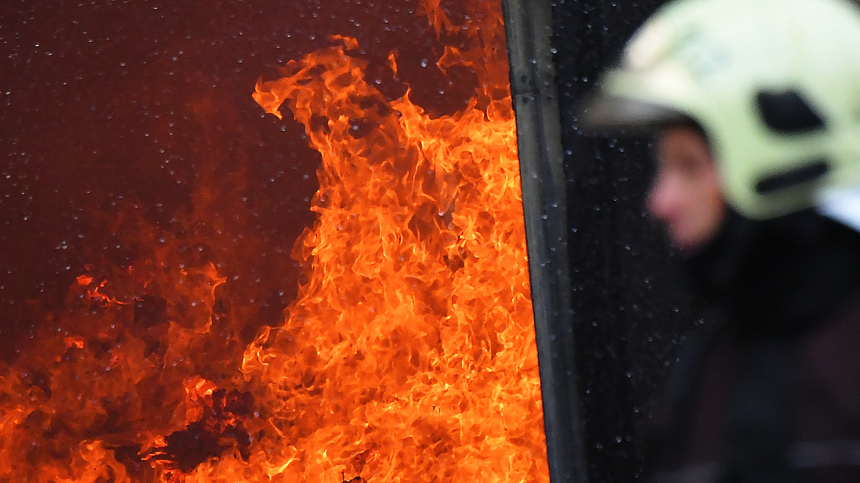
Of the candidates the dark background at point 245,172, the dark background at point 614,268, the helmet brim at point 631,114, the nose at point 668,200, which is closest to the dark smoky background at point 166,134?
the dark background at point 245,172

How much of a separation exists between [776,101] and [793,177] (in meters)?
0.07

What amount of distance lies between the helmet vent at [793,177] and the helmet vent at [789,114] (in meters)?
0.03

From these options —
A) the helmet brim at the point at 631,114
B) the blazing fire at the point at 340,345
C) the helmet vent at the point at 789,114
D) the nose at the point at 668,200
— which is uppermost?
the helmet brim at the point at 631,114

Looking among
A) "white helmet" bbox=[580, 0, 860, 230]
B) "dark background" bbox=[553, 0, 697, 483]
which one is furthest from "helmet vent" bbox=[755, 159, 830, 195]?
"dark background" bbox=[553, 0, 697, 483]

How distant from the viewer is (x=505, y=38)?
4.55ft

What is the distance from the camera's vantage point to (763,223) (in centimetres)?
56

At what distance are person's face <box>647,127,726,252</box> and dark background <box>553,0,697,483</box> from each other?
740 millimetres

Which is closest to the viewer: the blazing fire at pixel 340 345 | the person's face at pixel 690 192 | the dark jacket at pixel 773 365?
the dark jacket at pixel 773 365

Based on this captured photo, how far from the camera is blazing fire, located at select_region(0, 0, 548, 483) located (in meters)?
1.34

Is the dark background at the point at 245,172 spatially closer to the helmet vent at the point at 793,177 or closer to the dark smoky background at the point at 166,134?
the dark smoky background at the point at 166,134

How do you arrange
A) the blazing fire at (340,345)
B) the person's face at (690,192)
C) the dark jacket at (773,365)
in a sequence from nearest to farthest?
the dark jacket at (773,365) < the person's face at (690,192) < the blazing fire at (340,345)

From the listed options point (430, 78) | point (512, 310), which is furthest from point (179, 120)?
point (512, 310)

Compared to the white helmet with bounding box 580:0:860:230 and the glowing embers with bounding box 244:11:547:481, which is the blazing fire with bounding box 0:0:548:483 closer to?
the glowing embers with bounding box 244:11:547:481

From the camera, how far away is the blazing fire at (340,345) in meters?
1.34
